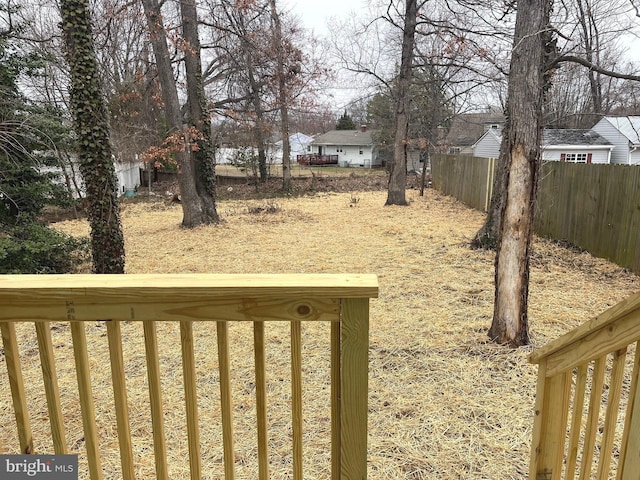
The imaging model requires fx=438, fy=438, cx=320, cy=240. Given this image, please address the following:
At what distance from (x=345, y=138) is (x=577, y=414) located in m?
43.0

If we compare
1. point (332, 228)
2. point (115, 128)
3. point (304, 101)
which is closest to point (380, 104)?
point (304, 101)

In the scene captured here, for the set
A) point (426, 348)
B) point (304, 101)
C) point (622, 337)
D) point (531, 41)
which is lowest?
point (426, 348)

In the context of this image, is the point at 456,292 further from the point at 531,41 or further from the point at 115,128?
the point at 115,128

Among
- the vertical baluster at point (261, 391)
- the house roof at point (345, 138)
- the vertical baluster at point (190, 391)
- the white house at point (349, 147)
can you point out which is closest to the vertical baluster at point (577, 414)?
the vertical baluster at point (261, 391)

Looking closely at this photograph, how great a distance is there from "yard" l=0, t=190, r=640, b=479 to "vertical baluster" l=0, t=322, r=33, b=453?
481 millimetres

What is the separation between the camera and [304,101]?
653 inches

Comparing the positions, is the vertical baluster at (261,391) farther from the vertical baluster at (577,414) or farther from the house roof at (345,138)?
the house roof at (345,138)

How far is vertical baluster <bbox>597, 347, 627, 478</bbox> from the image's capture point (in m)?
1.23

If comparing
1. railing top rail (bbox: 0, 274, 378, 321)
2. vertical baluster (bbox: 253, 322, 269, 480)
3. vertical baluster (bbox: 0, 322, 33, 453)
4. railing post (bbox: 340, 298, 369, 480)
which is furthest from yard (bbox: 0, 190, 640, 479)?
railing post (bbox: 340, 298, 369, 480)

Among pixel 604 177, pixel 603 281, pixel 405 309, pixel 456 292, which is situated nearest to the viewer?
pixel 405 309

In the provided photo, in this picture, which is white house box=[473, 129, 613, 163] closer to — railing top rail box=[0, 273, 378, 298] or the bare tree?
the bare tree

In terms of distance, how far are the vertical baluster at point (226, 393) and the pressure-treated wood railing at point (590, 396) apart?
3.45ft

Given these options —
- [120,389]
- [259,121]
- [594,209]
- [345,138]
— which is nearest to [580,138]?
[259,121]

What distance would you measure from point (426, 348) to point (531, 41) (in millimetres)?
2540
